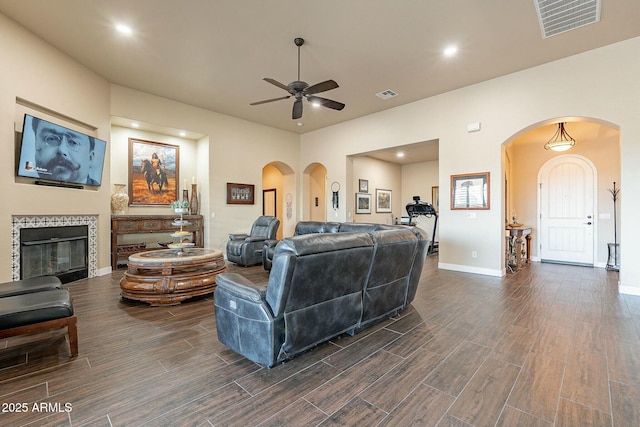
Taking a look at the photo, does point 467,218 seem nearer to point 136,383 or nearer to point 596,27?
point 596,27

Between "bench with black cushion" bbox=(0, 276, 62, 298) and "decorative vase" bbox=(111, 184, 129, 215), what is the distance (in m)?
3.38

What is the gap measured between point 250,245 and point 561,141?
22.1ft

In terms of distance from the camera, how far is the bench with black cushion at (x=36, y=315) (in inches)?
81.7

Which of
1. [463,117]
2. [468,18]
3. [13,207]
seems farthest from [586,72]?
[13,207]

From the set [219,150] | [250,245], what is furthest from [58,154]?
[250,245]

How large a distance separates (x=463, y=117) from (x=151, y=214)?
7024 mm

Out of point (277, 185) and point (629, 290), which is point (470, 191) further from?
point (277, 185)

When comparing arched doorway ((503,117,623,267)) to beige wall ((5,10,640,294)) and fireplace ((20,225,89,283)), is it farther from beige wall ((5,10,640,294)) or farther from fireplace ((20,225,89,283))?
fireplace ((20,225,89,283))

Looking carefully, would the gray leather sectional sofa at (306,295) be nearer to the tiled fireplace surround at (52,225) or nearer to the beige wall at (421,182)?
the tiled fireplace surround at (52,225)

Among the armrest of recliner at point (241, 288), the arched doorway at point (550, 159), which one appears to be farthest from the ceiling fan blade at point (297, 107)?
the arched doorway at point (550, 159)

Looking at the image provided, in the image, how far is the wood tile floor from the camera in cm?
167

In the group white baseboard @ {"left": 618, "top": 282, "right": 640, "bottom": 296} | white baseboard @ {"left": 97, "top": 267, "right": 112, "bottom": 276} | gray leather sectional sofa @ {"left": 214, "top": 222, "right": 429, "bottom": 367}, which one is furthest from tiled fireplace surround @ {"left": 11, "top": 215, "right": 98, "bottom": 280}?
white baseboard @ {"left": 618, "top": 282, "right": 640, "bottom": 296}

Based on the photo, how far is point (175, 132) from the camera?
6758 millimetres

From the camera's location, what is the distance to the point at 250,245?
5938mm
